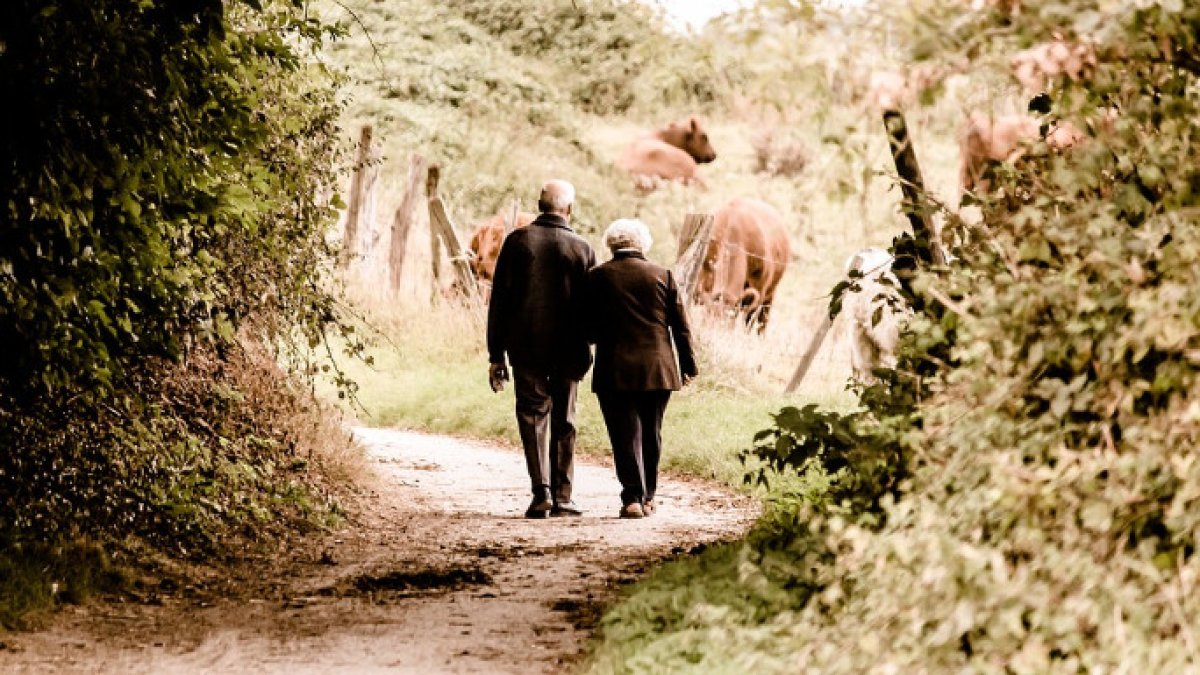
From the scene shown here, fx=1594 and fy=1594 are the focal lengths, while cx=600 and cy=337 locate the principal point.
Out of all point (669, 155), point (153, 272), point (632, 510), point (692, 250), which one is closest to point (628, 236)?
point (632, 510)

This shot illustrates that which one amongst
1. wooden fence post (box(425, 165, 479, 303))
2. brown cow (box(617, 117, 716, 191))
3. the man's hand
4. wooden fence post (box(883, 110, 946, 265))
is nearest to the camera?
wooden fence post (box(883, 110, 946, 265))

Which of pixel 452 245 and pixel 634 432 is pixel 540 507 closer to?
pixel 634 432

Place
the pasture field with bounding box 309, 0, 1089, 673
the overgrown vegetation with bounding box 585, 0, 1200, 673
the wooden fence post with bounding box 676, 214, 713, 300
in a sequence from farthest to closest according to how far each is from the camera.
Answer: the wooden fence post with bounding box 676, 214, 713, 300 → the pasture field with bounding box 309, 0, 1089, 673 → the overgrown vegetation with bounding box 585, 0, 1200, 673

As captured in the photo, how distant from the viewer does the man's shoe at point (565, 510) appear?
35.0ft

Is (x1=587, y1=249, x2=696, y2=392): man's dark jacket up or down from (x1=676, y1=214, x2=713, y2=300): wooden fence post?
down

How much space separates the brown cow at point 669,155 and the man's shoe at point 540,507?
897 inches

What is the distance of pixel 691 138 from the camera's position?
36.6m

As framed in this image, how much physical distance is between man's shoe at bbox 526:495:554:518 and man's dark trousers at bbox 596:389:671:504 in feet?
1.64

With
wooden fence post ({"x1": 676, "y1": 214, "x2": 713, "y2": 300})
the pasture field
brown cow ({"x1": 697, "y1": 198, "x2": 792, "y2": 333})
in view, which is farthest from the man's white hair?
brown cow ({"x1": 697, "y1": 198, "x2": 792, "y2": 333})

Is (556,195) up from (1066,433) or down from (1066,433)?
up

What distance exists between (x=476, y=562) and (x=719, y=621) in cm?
313

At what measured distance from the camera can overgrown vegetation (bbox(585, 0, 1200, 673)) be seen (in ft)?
14.3

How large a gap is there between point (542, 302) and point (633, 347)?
0.71m

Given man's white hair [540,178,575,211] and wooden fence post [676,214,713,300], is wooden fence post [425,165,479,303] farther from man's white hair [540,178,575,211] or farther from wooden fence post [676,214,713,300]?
man's white hair [540,178,575,211]
